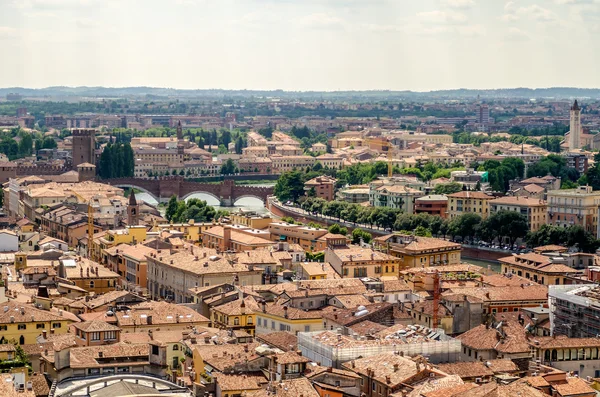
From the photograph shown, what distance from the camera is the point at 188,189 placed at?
67.6 metres

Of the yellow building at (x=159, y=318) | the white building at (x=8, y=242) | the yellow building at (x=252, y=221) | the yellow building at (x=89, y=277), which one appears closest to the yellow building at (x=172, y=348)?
the yellow building at (x=159, y=318)

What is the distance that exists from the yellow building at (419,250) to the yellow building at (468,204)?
13906mm

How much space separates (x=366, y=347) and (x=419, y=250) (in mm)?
15567

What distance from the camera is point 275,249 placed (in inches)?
1276

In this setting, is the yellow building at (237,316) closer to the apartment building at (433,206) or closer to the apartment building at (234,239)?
the apartment building at (234,239)

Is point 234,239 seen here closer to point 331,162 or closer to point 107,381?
point 107,381

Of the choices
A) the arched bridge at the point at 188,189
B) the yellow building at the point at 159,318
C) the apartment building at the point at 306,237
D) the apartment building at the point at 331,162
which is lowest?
the apartment building at the point at 331,162

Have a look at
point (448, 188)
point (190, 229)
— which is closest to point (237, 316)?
point (190, 229)

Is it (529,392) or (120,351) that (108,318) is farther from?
(529,392)

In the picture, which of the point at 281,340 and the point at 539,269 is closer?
the point at 281,340

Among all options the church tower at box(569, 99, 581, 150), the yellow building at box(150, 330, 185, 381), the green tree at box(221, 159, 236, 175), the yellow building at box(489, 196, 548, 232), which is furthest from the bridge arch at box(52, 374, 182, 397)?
the church tower at box(569, 99, 581, 150)

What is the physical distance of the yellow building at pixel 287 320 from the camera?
22.0 metres

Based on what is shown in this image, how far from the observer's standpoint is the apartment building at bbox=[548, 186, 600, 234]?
152ft

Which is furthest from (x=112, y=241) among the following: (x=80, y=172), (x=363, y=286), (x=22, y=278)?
(x=80, y=172)
